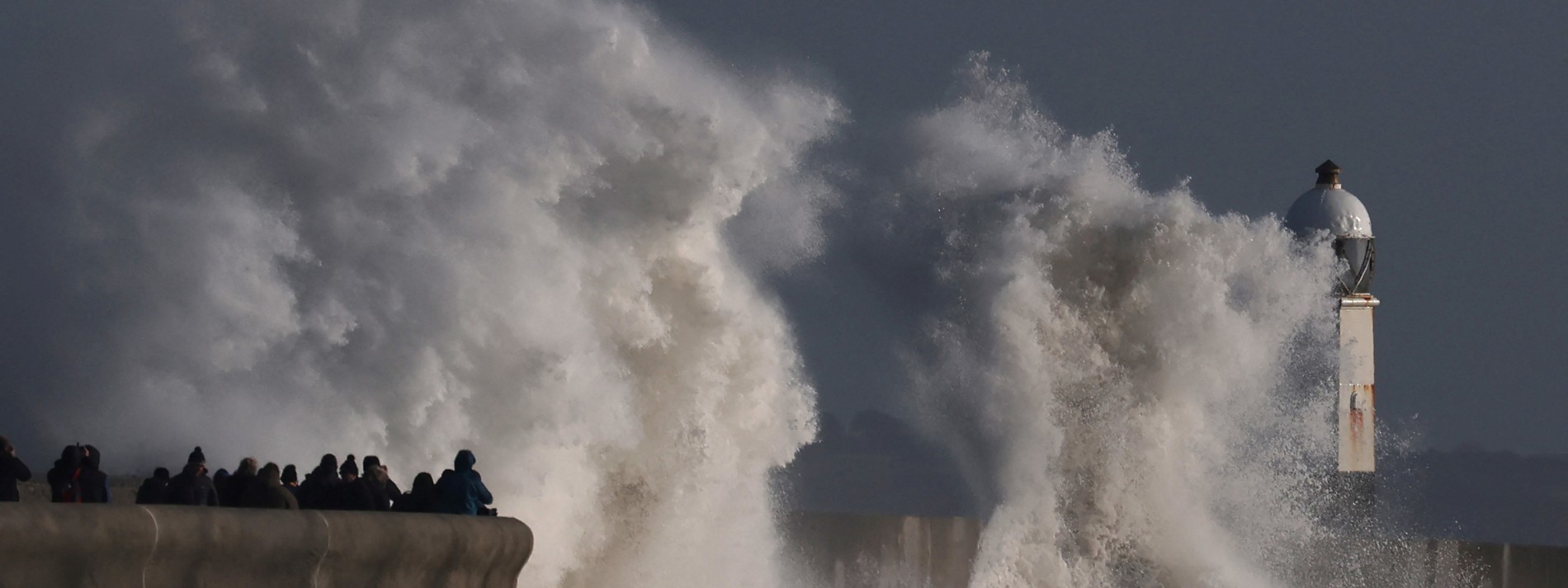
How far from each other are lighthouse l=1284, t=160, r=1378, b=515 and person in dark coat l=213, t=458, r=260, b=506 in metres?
16.5

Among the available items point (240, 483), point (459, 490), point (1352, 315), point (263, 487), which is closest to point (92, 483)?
point (240, 483)

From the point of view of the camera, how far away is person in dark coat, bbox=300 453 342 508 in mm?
10455

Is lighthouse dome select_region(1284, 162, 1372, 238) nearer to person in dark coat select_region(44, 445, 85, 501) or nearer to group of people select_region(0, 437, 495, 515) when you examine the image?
group of people select_region(0, 437, 495, 515)

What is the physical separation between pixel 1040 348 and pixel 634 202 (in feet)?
14.9

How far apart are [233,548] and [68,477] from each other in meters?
2.44

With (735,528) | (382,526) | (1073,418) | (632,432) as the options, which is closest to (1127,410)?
(1073,418)

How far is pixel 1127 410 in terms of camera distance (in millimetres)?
20812

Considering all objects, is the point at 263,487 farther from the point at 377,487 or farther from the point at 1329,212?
the point at 1329,212

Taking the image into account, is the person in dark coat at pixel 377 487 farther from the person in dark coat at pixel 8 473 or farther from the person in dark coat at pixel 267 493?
the person in dark coat at pixel 8 473

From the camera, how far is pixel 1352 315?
24.8m

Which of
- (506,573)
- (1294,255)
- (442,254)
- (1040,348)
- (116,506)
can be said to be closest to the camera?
(116,506)

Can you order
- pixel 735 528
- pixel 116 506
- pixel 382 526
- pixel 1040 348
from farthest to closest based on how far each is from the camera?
pixel 1040 348, pixel 735 528, pixel 382 526, pixel 116 506

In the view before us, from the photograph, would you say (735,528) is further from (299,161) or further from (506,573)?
(506,573)

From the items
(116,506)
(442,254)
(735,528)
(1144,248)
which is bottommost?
(116,506)
